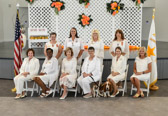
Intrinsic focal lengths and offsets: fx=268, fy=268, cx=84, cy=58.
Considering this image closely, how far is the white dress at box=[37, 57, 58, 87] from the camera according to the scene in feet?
18.8

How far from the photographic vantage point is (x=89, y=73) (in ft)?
18.9

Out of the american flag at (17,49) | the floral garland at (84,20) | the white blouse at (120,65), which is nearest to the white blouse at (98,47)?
the white blouse at (120,65)

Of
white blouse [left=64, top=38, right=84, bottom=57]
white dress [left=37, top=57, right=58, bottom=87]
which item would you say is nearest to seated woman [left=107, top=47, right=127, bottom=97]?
white blouse [left=64, top=38, right=84, bottom=57]

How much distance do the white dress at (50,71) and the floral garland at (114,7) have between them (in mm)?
3942

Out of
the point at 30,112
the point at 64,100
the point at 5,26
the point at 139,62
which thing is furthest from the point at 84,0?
the point at 5,26

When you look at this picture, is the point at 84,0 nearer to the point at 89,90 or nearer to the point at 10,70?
the point at 10,70

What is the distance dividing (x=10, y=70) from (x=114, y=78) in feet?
10.6

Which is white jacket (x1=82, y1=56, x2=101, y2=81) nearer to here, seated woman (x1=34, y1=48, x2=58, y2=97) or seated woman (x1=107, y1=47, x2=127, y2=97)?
seated woman (x1=107, y1=47, x2=127, y2=97)

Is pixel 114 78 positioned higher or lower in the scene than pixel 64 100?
higher

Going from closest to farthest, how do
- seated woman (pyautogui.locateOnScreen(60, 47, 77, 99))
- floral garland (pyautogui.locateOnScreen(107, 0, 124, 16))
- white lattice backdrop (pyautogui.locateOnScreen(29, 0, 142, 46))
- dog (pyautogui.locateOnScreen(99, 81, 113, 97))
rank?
dog (pyautogui.locateOnScreen(99, 81, 113, 97)), seated woman (pyautogui.locateOnScreen(60, 47, 77, 99)), floral garland (pyautogui.locateOnScreen(107, 0, 124, 16)), white lattice backdrop (pyautogui.locateOnScreen(29, 0, 142, 46))

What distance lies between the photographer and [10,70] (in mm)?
7500

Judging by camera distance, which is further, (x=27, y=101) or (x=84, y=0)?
(x=84, y=0)

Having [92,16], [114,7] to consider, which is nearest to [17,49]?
[92,16]

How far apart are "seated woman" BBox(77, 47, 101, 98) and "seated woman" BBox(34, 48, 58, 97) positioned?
22.9 inches
